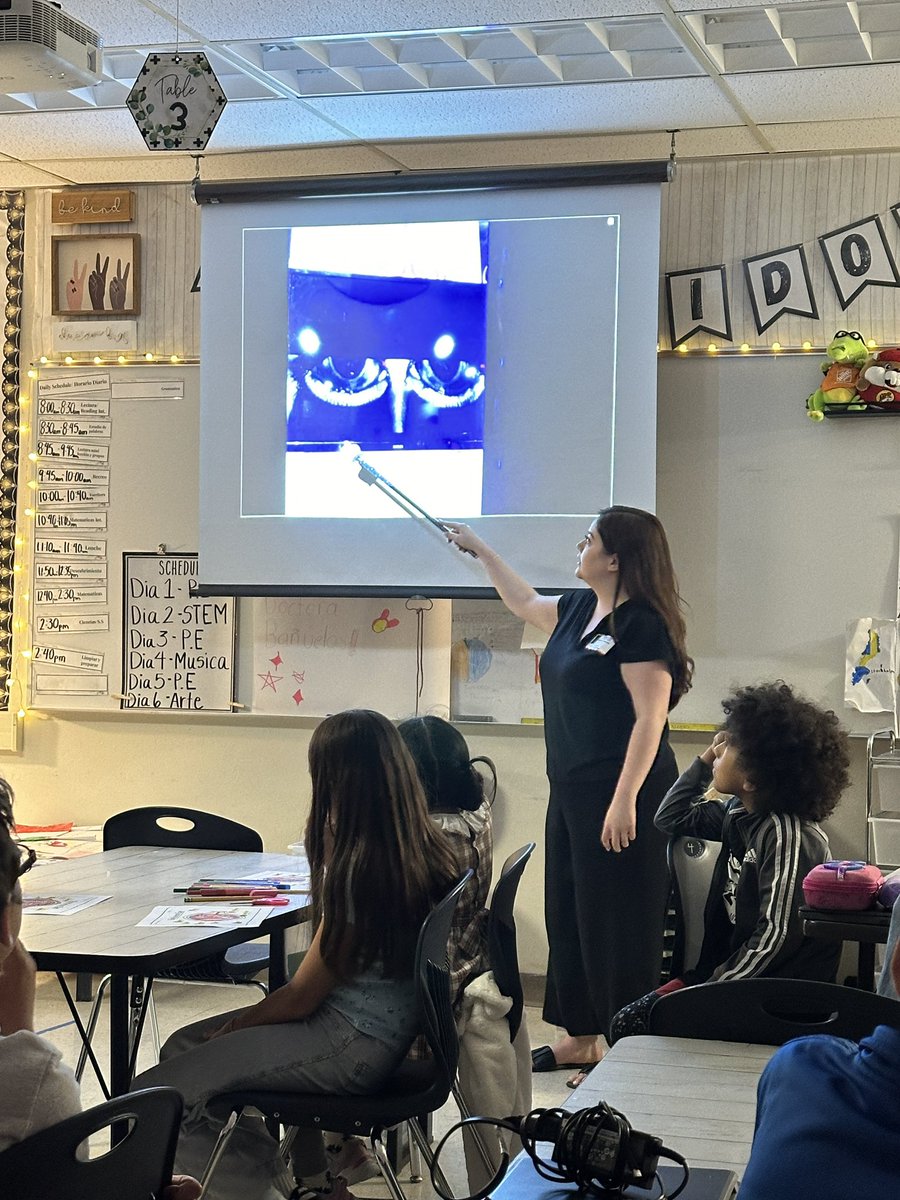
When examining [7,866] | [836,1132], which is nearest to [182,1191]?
[7,866]

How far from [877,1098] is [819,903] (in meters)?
1.17

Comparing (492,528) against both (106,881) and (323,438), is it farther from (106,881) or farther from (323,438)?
(106,881)

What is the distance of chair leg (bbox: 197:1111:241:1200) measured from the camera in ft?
7.50

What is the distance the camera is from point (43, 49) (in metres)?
2.79

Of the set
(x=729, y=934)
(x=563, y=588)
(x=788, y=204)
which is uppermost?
(x=788, y=204)

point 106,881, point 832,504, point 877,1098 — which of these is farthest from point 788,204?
point 877,1098

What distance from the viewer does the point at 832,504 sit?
4.31 meters

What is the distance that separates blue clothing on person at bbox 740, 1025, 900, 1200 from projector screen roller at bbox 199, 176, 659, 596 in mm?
3131

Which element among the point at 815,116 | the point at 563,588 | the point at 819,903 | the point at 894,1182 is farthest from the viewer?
the point at 563,588

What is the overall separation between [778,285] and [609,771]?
5.36 feet

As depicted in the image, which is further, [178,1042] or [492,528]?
[492,528]

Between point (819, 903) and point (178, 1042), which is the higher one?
point (819, 903)

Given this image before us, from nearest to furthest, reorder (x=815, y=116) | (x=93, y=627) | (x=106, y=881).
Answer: (x=106, y=881)
(x=815, y=116)
(x=93, y=627)

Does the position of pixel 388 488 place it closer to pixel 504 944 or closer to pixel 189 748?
pixel 189 748
